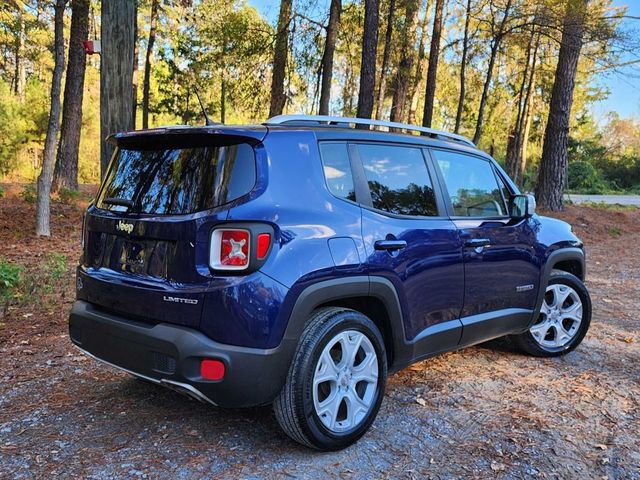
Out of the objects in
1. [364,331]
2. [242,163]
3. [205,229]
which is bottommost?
[364,331]

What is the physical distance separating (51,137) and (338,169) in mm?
7170

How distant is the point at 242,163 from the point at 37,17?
1383 cm

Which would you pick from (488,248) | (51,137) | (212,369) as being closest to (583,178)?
(51,137)

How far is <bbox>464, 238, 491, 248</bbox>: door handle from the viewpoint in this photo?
3895 millimetres

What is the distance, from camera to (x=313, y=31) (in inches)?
593

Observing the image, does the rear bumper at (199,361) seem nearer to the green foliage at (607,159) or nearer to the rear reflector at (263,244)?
the rear reflector at (263,244)

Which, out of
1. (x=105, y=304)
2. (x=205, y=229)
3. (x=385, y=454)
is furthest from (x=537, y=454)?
(x=105, y=304)

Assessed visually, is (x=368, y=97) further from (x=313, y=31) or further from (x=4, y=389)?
(x=4, y=389)

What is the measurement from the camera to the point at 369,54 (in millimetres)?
12102

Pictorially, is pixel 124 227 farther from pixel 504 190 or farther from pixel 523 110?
pixel 523 110

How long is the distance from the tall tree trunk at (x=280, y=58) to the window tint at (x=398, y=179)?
11477mm

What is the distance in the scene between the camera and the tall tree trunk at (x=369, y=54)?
11875mm

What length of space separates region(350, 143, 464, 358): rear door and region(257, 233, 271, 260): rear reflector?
2.31 feet

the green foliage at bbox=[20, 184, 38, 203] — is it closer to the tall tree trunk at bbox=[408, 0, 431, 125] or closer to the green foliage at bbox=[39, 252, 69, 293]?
the green foliage at bbox=[39, 252, 69, 293]
